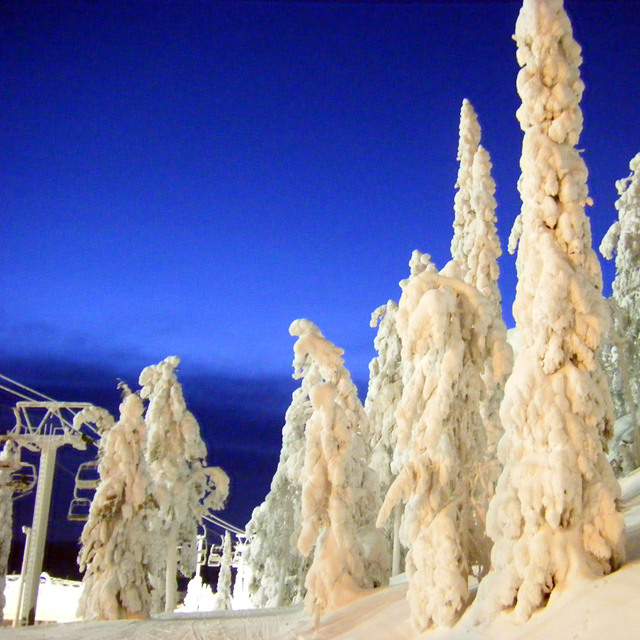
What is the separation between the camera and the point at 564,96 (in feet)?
43.2

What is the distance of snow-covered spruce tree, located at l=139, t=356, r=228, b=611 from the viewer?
27.2 metres

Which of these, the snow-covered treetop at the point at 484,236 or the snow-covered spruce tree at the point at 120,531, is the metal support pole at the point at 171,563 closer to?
the snow-covered spruce tree at the point at 120,531

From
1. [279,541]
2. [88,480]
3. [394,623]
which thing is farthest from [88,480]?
[394,623]

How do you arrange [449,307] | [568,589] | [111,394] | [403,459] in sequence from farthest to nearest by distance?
1. [111,394]
2. [403,459]
3. [449,307]
4. [568,589]

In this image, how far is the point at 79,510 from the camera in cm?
2502

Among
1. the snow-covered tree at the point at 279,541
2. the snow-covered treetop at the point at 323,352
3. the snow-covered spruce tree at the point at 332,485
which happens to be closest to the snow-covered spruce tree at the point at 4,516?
the snow-covered tree at the point at 279,541

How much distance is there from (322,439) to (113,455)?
8.15 metres

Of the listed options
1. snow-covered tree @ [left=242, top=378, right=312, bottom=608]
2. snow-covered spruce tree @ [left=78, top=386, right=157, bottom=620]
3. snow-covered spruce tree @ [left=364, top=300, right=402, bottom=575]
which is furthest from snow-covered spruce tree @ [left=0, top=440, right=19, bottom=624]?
snow-covered spruce tree @ [left=364, top=300, right=402, bottom=575]

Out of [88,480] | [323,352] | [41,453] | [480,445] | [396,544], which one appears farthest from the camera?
[396,544]

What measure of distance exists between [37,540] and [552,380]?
1855 cm

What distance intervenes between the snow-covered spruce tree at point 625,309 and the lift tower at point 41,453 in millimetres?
21282

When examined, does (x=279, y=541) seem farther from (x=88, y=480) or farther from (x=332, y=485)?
(x=332, y=485)

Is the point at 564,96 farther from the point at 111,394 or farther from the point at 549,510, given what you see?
the point at 111,394

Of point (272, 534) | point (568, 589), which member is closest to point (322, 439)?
point (568, 589)
